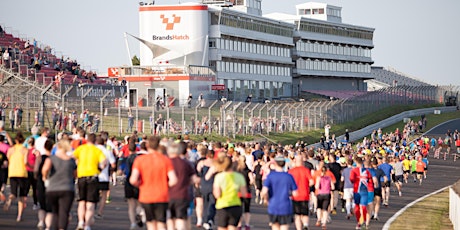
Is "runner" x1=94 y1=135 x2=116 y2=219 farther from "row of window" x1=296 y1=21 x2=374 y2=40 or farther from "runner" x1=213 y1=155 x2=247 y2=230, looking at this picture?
"row of window" x1=296 y1=21 x2=374 y2=40

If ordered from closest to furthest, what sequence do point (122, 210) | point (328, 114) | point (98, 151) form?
point (98, 151) → point (122, 210) → point (328, 114)

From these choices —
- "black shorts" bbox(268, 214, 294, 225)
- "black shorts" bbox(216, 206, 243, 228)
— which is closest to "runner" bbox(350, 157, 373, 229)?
"black shorts" bbox(268, 214, 294, 225)

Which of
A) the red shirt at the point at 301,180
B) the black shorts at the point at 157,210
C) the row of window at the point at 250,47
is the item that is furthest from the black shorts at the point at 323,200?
the row of window at the point at 250,47

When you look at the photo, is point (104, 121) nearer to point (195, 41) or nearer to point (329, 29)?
point (195, 41)

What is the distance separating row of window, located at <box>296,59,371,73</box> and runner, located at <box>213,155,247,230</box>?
11294 centimetres

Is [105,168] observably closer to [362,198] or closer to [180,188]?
[180,188]

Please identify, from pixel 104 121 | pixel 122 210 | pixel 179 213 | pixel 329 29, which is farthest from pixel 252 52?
pixel 179 213

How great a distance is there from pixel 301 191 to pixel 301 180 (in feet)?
0.93

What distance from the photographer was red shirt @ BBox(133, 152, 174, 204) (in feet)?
52.0

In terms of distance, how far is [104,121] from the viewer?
45.0 m

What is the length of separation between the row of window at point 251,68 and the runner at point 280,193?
81561mm

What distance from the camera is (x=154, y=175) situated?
52.0 feet

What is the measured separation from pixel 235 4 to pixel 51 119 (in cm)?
8362

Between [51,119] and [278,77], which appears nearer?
[51,119]
